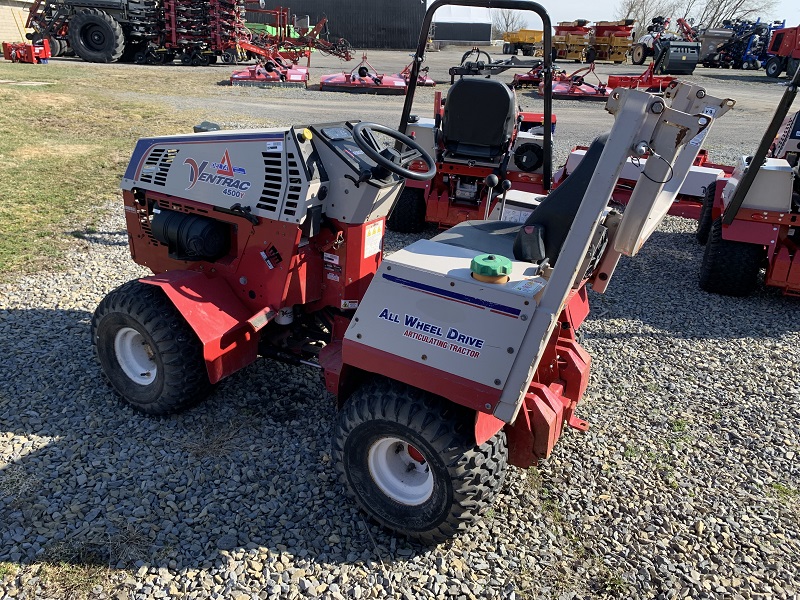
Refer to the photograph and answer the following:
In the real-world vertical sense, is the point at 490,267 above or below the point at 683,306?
above

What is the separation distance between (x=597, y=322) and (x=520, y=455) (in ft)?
8.80

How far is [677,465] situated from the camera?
3357 mm

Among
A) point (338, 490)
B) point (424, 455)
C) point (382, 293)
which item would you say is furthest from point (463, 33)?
point (424, 455)

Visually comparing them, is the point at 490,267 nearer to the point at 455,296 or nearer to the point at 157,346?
the point at 455,296

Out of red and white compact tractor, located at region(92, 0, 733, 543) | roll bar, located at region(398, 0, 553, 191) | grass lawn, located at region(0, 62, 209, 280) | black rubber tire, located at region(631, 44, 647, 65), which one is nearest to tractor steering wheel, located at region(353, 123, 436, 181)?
red and white compact tractor, located at region(92, 0, 733, 543)

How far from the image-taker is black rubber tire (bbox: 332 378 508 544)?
96.9 inches

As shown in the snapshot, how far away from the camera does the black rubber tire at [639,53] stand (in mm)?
29098

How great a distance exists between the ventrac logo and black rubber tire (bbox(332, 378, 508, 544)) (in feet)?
4.60

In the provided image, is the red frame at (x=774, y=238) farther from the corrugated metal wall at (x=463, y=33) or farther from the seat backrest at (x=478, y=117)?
the corrugated metal wall at (x=463, y=33)

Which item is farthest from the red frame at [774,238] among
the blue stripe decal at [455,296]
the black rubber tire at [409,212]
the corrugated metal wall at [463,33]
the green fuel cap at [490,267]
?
the corrugated metal wall at [463,33]

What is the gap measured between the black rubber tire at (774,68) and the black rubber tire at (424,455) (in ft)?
101

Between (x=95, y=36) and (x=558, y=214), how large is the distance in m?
24.2

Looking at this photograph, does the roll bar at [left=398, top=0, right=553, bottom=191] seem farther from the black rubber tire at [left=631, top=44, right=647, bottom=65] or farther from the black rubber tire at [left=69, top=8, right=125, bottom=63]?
the black rubber tire at [left=631, top=44, right=647, bottom=65]

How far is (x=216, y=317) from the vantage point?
10.7 ft
